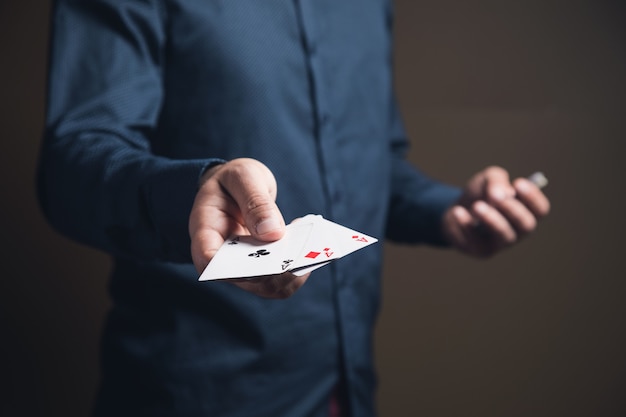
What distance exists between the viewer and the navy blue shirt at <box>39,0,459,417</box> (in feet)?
2.45

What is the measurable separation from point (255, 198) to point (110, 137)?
1.02 ft

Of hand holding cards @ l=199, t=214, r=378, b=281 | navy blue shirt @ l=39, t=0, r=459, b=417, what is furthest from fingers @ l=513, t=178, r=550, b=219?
hand holding cards @ l=199, t=214, r=378, b=281

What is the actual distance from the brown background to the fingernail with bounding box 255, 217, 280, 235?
1004 millimetres

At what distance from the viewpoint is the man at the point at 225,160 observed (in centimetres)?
73

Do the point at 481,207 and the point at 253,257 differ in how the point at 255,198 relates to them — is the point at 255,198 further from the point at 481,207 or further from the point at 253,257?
the point at 481,207

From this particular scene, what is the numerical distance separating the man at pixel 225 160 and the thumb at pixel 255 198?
0.48 feet

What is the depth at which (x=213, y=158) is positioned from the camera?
2.31ft

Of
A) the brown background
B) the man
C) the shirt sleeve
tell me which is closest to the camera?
the shirt sleeve

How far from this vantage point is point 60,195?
721 millimetres

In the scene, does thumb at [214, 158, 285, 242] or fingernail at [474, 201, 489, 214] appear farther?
fingernail at [474, 201, 489, 214]

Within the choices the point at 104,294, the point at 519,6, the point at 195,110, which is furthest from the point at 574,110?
the point at 104,294

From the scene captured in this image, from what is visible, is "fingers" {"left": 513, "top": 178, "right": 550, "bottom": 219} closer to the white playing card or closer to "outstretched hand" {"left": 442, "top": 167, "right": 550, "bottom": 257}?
"outstretched hand" {"left": 442, "top": 167, "right": 550, "bottom": 257}

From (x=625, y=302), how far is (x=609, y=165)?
12.8 inches

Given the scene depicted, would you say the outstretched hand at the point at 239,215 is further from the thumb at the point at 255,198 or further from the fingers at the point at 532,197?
the fingers at the point at 532,197
